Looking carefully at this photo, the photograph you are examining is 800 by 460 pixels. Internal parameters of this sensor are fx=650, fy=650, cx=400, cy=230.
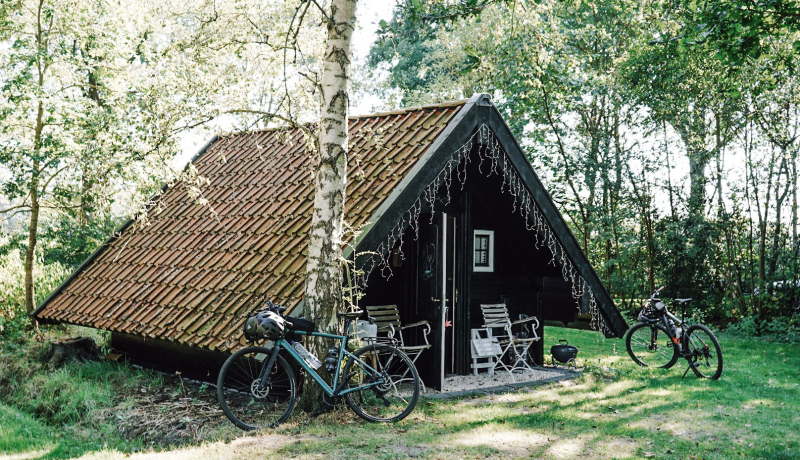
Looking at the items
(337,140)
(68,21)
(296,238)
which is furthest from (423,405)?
(68,21)

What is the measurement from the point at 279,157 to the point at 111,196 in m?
2.87

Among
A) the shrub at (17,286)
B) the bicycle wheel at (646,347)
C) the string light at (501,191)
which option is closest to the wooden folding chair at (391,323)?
the string light at (501,191)

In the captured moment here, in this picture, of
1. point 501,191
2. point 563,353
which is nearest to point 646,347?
point 563,353

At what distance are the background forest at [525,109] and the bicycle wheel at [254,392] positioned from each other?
2.27 m

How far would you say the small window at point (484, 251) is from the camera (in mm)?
9438

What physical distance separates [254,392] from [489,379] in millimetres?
3668

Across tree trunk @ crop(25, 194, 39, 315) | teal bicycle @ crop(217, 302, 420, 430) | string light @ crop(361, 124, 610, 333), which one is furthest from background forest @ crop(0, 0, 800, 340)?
teal bicycle @ crop(217, 302, 420, 430)

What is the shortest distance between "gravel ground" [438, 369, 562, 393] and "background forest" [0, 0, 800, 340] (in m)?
3.86

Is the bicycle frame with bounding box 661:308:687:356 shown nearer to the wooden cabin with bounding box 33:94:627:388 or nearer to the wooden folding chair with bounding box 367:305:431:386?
the wooden cabin with bounding box 33:94:627:388

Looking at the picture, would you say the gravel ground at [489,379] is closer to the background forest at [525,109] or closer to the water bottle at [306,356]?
the water bottle at [306,356]

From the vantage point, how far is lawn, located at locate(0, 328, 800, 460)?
17.7ft

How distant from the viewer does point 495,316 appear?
30.0 feet

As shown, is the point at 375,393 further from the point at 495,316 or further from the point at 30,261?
the point at 30,261

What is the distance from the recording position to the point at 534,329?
31.9ft
